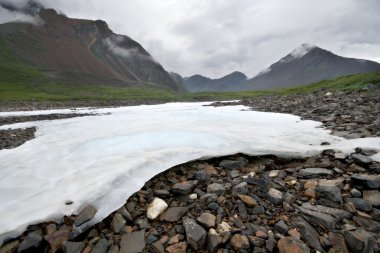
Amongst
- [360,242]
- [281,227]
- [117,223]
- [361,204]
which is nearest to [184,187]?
[117,223]

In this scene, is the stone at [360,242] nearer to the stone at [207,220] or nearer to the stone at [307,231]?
the stone at [307,231]

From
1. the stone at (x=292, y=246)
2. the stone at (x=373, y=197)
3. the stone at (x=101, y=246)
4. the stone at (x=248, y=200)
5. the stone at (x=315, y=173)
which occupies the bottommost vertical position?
the stone at (x=101, y=246)

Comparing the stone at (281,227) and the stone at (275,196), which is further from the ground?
the stone at (275,196)

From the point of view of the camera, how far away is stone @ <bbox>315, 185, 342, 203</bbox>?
4688 mm

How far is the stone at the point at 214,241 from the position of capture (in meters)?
3.75

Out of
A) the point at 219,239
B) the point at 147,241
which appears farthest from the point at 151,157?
the point at 219,239

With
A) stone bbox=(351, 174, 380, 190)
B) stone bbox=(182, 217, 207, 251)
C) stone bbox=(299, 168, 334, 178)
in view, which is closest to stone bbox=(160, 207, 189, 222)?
stone bbox=(182, 217, 207, 251)

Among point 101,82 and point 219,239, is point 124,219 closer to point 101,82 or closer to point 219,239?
point 219,239

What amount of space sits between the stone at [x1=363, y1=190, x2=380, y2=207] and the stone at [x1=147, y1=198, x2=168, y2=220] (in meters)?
3.68

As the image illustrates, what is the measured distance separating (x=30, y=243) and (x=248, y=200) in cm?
366

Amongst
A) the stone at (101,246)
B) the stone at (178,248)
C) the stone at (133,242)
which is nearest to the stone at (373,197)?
the stone at (178,248)

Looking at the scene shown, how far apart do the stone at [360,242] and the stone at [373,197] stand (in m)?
0.99

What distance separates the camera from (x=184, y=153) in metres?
7.06

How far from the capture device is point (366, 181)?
4996mm
